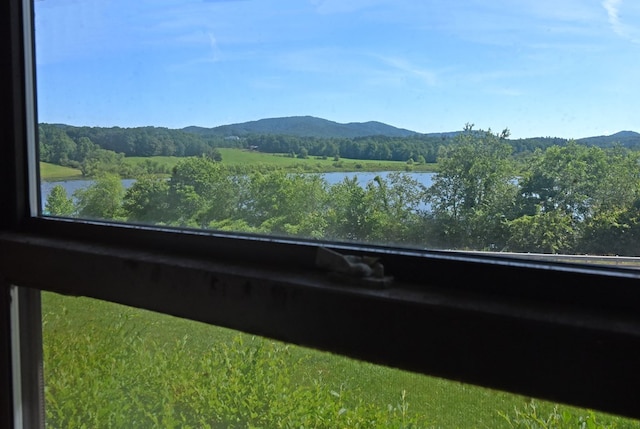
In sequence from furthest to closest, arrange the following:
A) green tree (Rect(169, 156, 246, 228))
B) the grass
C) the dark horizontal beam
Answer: the grass
green tree (Rect(169, 156, 246, 228))
the dark horizontal beam

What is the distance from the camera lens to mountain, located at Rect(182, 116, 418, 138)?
2.54 feet

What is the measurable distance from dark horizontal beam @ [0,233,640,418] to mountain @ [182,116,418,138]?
0.75 ft

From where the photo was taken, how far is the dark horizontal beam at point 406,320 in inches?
19.6

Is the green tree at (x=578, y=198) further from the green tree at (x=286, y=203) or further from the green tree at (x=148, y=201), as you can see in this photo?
the green tree at (x=148, y=201)

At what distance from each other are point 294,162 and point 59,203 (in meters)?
0.51

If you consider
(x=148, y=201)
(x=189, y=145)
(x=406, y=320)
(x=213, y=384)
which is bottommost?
(x=213, y=384)

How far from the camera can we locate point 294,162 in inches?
33.5

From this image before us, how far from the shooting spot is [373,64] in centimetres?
77

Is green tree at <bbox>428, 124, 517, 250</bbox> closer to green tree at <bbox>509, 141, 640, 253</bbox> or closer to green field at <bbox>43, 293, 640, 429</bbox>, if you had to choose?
green tree at <bbox>509, 141, 640, 253</bbox>

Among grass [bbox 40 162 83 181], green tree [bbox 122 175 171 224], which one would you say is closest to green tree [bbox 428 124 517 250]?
green tree [bbox 122 175 171 224]

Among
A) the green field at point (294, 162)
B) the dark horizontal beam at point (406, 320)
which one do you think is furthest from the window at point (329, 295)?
the green field at point (294, 162)

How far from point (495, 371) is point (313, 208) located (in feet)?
1.25

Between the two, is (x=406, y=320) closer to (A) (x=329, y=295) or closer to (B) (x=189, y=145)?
(A) (x=329, y=295)

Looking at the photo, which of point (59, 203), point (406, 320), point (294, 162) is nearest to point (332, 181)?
point (294, 162)
